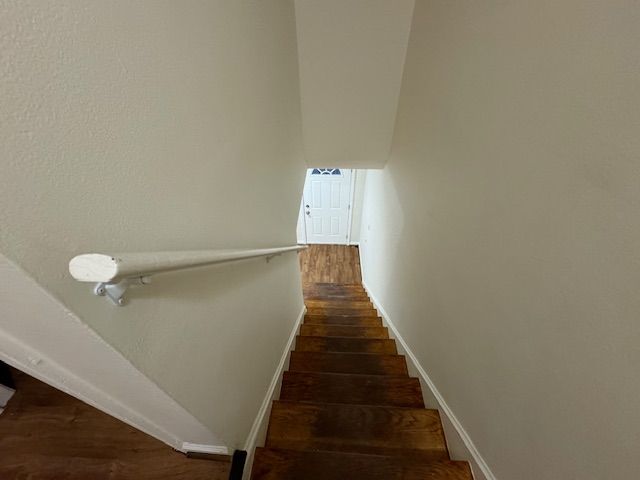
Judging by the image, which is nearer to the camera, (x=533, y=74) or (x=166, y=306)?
(x=166, y=306)

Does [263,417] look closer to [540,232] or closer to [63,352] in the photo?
[63,352]

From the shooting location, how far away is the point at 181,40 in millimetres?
614

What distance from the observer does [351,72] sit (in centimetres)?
233

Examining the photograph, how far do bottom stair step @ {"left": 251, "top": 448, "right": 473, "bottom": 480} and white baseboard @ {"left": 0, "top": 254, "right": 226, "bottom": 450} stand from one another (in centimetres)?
69

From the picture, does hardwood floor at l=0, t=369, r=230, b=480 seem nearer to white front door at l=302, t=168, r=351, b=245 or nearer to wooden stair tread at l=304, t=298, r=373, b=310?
wooden stair tread at l=304, t=298, r=373, b=310

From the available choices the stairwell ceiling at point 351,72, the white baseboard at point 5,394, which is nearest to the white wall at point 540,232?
the stairwell ceiling at point 351,72

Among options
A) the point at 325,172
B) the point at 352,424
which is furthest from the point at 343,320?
the point at 325,172

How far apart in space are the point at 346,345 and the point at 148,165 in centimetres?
222

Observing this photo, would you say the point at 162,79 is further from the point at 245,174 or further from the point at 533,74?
the point at 533,74

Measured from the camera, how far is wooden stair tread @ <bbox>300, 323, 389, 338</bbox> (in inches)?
103

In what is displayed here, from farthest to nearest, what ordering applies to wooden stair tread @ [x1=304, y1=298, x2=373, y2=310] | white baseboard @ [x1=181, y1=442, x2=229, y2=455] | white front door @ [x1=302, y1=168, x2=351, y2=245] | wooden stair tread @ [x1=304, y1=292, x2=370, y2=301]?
white front door @ [x1=302, y1=168, x2=351, y2=245]
wooden stair tread @ [x1=304, y1=292, x2=370, y2=301]
wooden stair tread @ [x1=304, y1=298, x2=373, y2=310]
white baseboard @ [x1=181, y1=442, x2=229, y2=455]

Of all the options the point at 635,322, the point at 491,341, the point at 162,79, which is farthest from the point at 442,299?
the point at 162,79

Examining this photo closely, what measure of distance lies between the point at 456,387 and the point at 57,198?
1.57m

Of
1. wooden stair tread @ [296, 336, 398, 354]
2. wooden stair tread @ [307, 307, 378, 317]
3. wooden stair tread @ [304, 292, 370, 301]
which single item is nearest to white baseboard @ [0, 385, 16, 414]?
wooden stair tread @ [296, 336, 398, 354]
